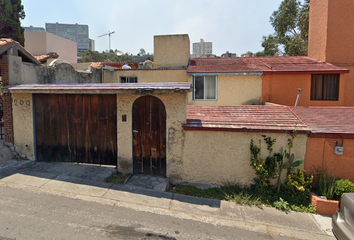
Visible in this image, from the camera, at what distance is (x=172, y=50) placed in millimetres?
15031

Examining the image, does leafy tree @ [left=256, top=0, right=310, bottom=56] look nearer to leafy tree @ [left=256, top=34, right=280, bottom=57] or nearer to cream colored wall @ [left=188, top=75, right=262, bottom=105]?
leafy tree @ [left=256, top=34, right=280, bottom=57]

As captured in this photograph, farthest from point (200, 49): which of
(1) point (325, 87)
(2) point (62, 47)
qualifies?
(1) point (325, 87)

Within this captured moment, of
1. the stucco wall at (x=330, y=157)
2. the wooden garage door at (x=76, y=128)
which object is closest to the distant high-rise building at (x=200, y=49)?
the wooden garage door at (x=76, y=128)

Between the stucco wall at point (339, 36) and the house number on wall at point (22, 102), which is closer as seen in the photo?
the house number on wall at point (22, 102)

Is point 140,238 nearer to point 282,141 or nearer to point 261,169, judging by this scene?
point 261,169

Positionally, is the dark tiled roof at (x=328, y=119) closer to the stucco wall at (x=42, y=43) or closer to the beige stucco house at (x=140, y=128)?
the beige stucco house at (x=140, y=128)

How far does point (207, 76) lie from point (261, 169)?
25.7 feet

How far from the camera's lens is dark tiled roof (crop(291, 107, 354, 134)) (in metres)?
5.52

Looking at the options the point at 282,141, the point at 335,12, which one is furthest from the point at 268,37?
the point at 282,141

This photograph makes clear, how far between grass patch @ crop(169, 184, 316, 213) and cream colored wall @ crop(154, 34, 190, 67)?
35.3ft

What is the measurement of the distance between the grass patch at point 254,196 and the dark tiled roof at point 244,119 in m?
1.59

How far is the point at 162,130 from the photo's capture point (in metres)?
6.00

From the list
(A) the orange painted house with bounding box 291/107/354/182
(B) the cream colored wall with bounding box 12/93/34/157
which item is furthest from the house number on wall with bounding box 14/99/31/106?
(A) the orange painted house with bounding box 291/107/354/182

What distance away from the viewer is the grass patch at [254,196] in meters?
5.14
